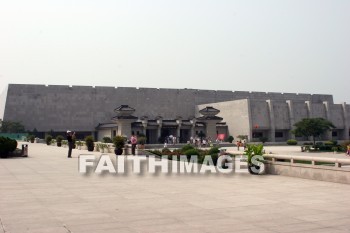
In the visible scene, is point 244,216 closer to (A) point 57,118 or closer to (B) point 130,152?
(B) point 130,152

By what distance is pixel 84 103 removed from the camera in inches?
2896

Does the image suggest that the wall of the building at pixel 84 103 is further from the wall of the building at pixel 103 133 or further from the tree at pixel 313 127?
the tree at pixel 313 127

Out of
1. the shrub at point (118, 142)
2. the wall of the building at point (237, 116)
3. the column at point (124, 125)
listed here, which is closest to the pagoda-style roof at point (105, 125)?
the column at point (124, 125)

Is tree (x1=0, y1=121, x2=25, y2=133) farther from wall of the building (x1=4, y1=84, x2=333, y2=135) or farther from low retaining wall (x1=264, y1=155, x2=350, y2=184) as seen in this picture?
low retaining wall (x1=264, y1=155, x2=350, y2=184)

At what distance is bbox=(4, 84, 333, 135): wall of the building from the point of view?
69.4 meters

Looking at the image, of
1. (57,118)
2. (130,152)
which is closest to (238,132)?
(57,118)

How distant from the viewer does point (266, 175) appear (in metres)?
13.9

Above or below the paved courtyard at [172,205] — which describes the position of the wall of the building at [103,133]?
above

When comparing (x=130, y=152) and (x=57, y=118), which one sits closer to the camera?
(x=130, y=152)

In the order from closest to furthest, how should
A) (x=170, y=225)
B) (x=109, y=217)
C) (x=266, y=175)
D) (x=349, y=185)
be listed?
1. (x=170, y=225)
2. (x=109, y=217)
3. (x=349, y=185)
4. (x=266, y=175)

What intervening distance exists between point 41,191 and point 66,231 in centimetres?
450

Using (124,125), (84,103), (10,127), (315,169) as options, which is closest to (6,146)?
(315,169)

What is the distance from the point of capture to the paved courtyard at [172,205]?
626 cm

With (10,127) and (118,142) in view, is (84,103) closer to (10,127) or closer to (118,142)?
(10,127)
